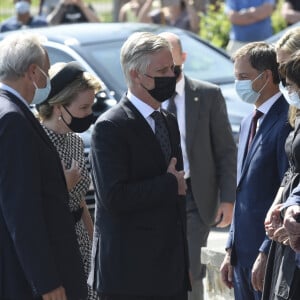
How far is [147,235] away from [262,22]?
8524mm

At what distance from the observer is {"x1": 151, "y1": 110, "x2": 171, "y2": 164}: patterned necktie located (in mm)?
5156

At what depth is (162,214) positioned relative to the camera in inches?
200

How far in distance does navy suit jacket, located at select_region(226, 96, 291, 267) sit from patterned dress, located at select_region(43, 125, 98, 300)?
2.71ft

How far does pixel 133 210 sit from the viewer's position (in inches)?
198

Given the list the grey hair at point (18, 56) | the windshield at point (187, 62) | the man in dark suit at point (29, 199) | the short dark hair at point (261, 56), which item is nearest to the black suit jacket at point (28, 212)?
the man in dark suit at point (29, 199)

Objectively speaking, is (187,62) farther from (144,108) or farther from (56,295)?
(56,295)

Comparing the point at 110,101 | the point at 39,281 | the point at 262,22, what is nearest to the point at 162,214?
the point at 39,281

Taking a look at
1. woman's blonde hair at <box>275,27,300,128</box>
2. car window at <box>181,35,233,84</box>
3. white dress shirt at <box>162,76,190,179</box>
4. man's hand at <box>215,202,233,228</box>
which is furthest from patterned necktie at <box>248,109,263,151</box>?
car window at <box>181,35,233,84</box>

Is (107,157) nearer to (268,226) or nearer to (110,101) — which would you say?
(268,226)

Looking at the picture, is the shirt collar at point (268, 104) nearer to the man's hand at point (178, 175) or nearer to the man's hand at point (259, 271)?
the man's hand at point (178, 175)

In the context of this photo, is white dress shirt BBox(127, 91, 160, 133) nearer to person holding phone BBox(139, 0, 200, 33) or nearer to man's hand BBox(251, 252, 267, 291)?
man's hand BBox(251, 252, 267, 291)

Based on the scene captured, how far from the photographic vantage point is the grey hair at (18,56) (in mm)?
4586

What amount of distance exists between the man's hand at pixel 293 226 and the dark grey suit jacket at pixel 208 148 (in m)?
2.24

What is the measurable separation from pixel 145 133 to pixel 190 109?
175 centimetres
